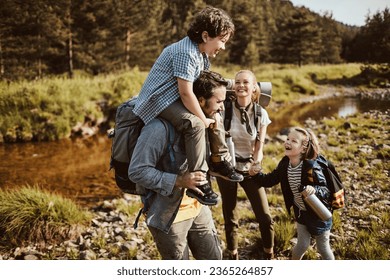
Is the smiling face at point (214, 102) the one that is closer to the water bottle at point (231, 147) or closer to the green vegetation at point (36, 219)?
the water bottle at point (231, 147)

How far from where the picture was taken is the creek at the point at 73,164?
525 centimetres

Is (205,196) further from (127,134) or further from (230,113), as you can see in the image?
(230,113)

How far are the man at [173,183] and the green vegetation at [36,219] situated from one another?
2.16m

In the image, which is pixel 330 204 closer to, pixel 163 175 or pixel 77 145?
pixel 163 175

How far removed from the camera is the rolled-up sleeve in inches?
65.9

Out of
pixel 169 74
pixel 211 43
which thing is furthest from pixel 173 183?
pixel 211 43

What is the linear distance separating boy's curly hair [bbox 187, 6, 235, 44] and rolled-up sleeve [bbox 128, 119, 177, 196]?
574mm

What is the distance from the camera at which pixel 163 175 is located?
1.73m

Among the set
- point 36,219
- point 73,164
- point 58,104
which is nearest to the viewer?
point 36,219

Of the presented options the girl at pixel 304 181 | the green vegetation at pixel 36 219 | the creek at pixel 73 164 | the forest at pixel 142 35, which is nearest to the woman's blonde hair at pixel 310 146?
the girl at pixel 304 181

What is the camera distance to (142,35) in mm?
19891

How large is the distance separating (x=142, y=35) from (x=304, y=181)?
1918 cm
